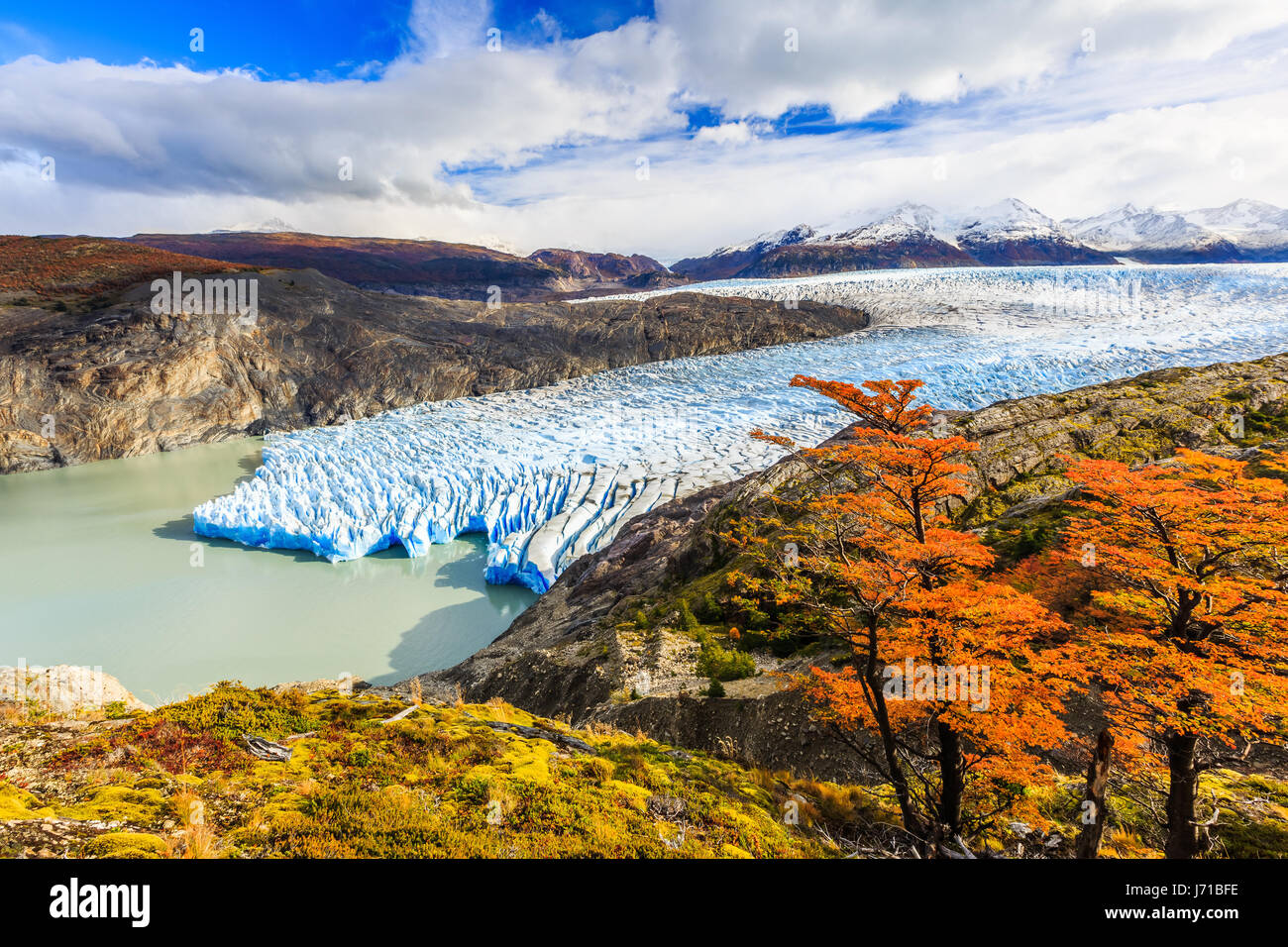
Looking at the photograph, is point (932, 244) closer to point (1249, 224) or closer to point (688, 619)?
point (1249, 224)

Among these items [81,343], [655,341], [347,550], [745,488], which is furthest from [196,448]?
[745,488]

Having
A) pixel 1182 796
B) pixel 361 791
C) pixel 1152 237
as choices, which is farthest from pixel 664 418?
pixel 1152 237

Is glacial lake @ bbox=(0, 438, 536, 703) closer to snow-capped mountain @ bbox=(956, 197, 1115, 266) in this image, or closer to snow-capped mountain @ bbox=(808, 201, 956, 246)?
snow-capped mountain @ bbox=(808, 201, 956, 246)
